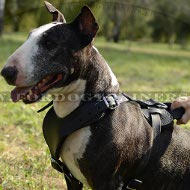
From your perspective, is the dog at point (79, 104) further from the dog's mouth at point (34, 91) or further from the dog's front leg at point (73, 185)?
the dog's front leg at point (73, 185)

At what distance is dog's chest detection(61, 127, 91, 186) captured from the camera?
9.20 feet

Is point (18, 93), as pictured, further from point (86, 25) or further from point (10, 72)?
point (86, 25)

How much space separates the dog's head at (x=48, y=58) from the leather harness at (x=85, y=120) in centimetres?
24

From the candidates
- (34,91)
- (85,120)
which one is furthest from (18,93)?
(85,120)

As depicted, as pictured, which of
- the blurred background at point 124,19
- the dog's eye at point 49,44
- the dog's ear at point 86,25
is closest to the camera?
the dog's eye at point 49,44

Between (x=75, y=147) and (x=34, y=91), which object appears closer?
(x=34, y=91)

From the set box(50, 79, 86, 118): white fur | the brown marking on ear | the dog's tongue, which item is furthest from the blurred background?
the dog's tongue

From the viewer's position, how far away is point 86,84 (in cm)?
284

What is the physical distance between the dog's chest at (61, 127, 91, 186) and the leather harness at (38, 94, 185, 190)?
0.03m

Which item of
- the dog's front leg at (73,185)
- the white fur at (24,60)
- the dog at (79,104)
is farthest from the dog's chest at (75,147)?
the white fur at (24,60)

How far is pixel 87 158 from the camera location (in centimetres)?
279

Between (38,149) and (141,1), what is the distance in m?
17.7

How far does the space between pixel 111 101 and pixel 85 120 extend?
214 millimetres

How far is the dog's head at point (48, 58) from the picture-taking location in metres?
2.58
